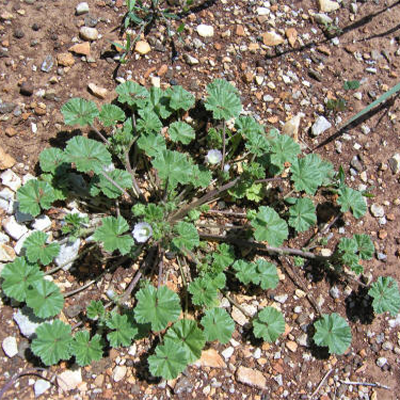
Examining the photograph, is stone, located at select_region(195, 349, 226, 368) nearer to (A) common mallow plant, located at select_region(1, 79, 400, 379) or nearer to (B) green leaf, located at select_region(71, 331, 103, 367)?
(A) common mallow plant, located at select_region(1, 79, 400, 379)

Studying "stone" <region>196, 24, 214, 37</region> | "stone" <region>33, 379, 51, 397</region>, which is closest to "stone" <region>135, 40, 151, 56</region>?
"stone" <region>196, 24, 214, 37</region>

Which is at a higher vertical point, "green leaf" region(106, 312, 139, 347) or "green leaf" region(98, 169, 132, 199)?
"green leaf" region(98, 169, 132, 199)

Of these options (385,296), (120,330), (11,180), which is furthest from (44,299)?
Result: (385,296)

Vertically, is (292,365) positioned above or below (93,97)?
below

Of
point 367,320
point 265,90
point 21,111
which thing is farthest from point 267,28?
point 367,320

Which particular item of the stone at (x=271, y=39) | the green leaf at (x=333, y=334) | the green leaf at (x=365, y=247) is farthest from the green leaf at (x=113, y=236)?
the stone at (x=271, y=39)

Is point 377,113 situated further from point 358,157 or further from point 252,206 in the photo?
point 252,206
